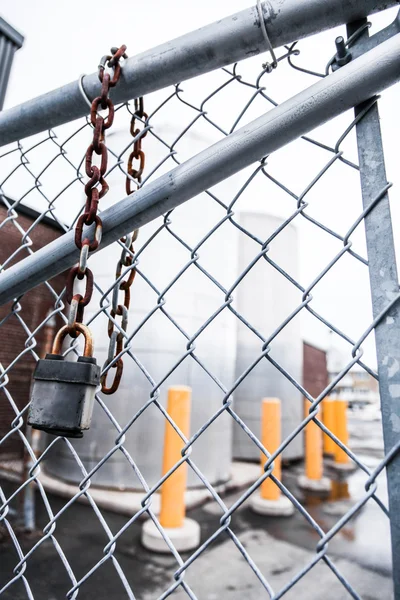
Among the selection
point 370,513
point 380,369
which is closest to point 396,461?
point 380,369

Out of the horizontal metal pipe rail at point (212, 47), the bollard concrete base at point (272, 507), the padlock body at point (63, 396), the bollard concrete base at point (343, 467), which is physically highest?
the horizontal metal pipe rail at point (212, 47)

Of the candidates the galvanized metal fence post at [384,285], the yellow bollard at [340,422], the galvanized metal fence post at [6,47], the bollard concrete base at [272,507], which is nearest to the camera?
the galvanized metal fence post at [384,285]

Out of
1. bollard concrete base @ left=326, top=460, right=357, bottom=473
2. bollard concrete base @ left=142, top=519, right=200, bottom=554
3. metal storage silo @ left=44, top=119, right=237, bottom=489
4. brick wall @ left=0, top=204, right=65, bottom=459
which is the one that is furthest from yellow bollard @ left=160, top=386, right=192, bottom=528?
bollard concrete base @ left=326, top=460, right=357, bottom=473

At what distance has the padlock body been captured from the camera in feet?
1.88

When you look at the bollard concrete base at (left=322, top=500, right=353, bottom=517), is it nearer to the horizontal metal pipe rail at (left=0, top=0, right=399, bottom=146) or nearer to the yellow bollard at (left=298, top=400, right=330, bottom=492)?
the yellow bollard at (left=298, top=400, right=330, bottom=492)

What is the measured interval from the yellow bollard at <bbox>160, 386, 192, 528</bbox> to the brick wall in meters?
1.23

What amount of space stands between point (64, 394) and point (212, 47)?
0.69 meters

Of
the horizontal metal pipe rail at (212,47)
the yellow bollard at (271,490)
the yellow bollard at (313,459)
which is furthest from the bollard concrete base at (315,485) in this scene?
the horizontal metal pipe rail at (212,47)

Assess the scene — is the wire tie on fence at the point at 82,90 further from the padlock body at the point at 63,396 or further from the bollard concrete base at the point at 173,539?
the bollard concrete base at the point at 173,539

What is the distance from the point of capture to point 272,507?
4.11 m

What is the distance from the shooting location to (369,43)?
2.13 ft

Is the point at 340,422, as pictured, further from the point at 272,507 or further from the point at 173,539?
the point at 173,539

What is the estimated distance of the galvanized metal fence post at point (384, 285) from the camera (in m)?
0.53

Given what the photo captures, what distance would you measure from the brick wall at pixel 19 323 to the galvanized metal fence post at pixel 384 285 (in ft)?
5.65
